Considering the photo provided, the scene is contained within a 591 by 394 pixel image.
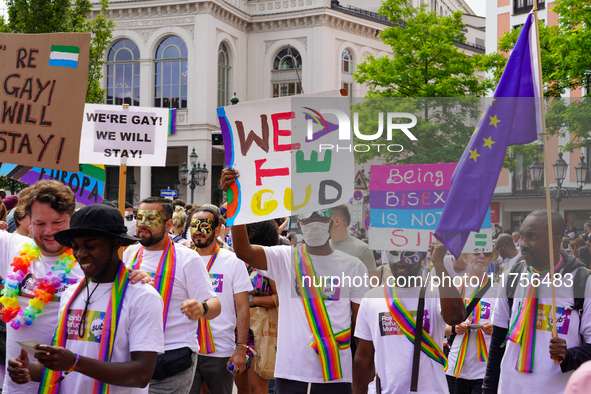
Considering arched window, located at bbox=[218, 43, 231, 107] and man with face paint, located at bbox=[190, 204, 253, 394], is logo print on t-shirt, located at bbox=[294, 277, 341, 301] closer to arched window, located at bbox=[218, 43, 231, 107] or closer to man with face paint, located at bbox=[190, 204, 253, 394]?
man with face paint, located at bbox=[190, 204, 253, 394]

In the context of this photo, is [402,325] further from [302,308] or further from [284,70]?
[284,70]

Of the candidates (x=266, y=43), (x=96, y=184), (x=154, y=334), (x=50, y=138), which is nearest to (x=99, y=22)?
(x=96, y=184)

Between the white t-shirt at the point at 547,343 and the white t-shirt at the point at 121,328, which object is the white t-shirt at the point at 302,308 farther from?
the white t-shirt at the point at 121,328

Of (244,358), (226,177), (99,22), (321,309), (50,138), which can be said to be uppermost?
(99,22)

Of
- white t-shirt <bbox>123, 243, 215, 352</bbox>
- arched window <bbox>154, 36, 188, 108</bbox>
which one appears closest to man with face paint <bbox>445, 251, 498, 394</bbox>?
white t-shirt <bbox>123, 243, 215, 352</bbox>

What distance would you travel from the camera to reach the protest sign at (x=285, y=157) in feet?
14.1

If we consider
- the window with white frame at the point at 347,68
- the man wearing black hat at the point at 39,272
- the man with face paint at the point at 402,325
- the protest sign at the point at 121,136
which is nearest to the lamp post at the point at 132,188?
the window with white frame at the point at 347,68

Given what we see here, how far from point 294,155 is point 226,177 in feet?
1.57

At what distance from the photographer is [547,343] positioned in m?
3.82

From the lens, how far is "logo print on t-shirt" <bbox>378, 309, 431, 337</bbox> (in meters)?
3.93

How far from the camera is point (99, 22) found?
17.8 m

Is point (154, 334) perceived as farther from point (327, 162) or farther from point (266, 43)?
point (266, 43)

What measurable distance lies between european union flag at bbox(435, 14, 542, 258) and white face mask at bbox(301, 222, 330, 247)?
0.81 metres

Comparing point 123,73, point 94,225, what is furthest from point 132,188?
point 94,225
